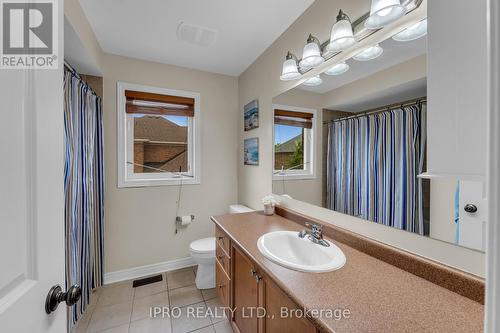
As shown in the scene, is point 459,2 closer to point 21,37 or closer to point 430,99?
point 430,99

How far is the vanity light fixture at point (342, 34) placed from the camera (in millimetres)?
1168

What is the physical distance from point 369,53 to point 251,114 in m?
1.38

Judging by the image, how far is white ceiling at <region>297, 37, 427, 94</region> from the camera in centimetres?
96

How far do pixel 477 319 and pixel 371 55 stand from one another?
1204 mm

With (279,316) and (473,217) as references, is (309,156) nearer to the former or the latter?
(473,217)

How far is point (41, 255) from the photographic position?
0.55 meters

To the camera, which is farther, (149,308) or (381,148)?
(149,308)

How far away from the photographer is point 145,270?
2.33 metres

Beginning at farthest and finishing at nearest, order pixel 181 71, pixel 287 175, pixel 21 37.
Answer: pixel 181 71 < pixel 287 175 < pixel 21 37

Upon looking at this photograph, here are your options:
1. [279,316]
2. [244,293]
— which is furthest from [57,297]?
[244,293]

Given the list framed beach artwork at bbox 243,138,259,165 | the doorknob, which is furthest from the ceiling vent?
the doorknob

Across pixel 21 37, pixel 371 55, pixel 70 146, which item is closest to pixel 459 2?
pixel 371 55

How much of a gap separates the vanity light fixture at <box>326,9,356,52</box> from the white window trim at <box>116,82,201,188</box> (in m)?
1.76

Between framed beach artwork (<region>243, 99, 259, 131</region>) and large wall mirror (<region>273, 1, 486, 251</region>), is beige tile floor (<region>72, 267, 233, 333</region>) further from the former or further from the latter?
framed beach artwork (<region>243, 99, 259, 131</region>)
